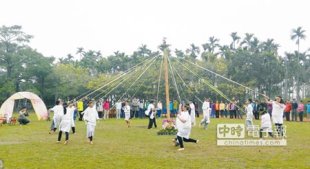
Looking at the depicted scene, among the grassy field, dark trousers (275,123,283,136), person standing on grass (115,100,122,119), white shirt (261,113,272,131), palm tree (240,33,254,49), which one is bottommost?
the grassy field

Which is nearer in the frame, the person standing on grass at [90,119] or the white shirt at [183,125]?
the white shirt at [183,125]

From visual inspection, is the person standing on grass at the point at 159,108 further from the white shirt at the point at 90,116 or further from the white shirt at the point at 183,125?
the white shirt at the point at 183,125

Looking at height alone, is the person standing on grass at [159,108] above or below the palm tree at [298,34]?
below

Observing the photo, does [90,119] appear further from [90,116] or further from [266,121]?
[266,121]

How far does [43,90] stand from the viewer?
55.3 metres

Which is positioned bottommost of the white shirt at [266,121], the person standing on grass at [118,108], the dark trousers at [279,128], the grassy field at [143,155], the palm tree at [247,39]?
the grassy field at [143,155]

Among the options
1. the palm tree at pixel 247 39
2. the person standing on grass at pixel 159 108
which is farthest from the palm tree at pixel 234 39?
the person standing on grass at pixel 159 108

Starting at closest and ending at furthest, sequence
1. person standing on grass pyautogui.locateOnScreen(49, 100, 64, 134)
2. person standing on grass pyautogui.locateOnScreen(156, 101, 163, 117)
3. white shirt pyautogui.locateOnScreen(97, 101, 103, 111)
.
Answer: person standing on grass pyautogui.locateOnScreen(49, 100, 64, 134) → white shirt pyautogui.locateOnScreen(97, 101, 103, 111) → person standing on grass pyautogui.locateOnScreen(156, 101, 163, 117)

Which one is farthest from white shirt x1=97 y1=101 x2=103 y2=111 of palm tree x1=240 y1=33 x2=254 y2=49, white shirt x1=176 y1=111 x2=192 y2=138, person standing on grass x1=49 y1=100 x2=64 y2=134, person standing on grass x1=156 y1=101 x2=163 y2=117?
palm tree x1=240 y1=33 x2=254 y2=49

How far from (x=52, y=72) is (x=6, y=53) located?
267 inches

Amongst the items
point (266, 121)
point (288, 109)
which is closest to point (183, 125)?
point (266, 121)

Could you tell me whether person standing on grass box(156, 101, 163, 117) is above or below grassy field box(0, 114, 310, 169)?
above

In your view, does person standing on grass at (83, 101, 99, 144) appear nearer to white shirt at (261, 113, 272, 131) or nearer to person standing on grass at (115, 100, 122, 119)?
white shirt at (261, 113, 272, 131)

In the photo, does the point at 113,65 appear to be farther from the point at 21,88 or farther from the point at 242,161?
the point at 242,161
